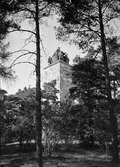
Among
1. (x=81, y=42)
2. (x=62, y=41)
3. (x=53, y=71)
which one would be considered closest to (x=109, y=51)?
(x=81, y=42)

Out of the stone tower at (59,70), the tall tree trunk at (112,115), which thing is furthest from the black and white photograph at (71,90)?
the stone tower at (59,70)

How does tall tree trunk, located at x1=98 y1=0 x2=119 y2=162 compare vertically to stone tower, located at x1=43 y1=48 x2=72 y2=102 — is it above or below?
below

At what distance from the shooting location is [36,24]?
28.5ft

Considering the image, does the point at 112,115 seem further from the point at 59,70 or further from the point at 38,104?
the point at 59,70

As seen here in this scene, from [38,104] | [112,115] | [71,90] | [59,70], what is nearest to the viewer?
[38,104]

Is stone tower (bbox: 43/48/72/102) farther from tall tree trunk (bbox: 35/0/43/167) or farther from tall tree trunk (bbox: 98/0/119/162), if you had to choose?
tall tree trunk (bbox: 35/0/43/167)

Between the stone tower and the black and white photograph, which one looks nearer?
the black and white photograph

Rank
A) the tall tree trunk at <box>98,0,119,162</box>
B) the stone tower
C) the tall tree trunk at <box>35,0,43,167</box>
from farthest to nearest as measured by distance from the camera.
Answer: the stone tower < the tall tree trunk at <box>98,0,119,162</box> < the tall tree trunk at <box>35,0,43,167</box>

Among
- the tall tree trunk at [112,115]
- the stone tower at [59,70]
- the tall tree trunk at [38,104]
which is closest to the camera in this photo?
the tall tree trunk at [38,104]

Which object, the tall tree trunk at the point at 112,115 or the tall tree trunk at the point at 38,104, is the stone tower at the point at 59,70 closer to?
the tall tree trunk at the point at 112,115

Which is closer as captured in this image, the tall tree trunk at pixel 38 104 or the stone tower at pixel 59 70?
the tall tree trunk at pixel 38 104

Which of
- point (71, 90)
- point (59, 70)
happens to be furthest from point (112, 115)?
point (59, 70)

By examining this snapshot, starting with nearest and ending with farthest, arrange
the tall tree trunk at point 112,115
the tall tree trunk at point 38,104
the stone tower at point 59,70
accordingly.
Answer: the tall tree trunk at point 38,104 < the tall tree trunk at point 112,115 < the stone tower at point 59,70

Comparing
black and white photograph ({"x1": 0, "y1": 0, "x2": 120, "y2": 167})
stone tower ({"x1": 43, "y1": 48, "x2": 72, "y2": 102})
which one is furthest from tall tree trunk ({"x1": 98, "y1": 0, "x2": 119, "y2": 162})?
stone tower ({"x1": 43, "y1": 48, "x2": 72, "y2": 102})
